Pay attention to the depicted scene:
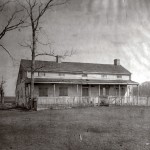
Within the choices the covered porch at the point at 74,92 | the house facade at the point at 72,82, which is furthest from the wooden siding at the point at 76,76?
the covered porch at the point at 74,92

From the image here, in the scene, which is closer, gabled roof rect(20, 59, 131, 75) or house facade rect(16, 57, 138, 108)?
house facade rect(16, 57, 138, 108)

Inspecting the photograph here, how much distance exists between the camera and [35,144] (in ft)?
21.5

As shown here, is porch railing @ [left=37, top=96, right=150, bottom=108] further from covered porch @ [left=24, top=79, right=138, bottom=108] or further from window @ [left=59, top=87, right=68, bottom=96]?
window @ [left=59, top=87, right=68, bottom=96]

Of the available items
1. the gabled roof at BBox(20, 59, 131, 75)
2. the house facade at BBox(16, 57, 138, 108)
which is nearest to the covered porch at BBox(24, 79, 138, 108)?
the house facade at BBox(16, 57, 138, 108)

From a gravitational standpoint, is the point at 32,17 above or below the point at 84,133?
above

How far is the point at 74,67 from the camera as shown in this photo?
26594 millimetres

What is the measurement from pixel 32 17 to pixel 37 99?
6431 millimetres

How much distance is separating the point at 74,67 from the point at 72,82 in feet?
16.1

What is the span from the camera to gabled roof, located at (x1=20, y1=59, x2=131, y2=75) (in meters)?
24.9

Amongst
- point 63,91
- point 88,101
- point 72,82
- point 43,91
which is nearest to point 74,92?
point 63,91

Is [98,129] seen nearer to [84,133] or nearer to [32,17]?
[84,133]

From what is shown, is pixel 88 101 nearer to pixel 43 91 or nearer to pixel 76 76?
pixel 43 91

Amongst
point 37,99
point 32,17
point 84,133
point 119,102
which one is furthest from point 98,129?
point 119,102

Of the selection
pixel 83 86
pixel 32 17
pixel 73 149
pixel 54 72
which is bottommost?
pixel 73 149
